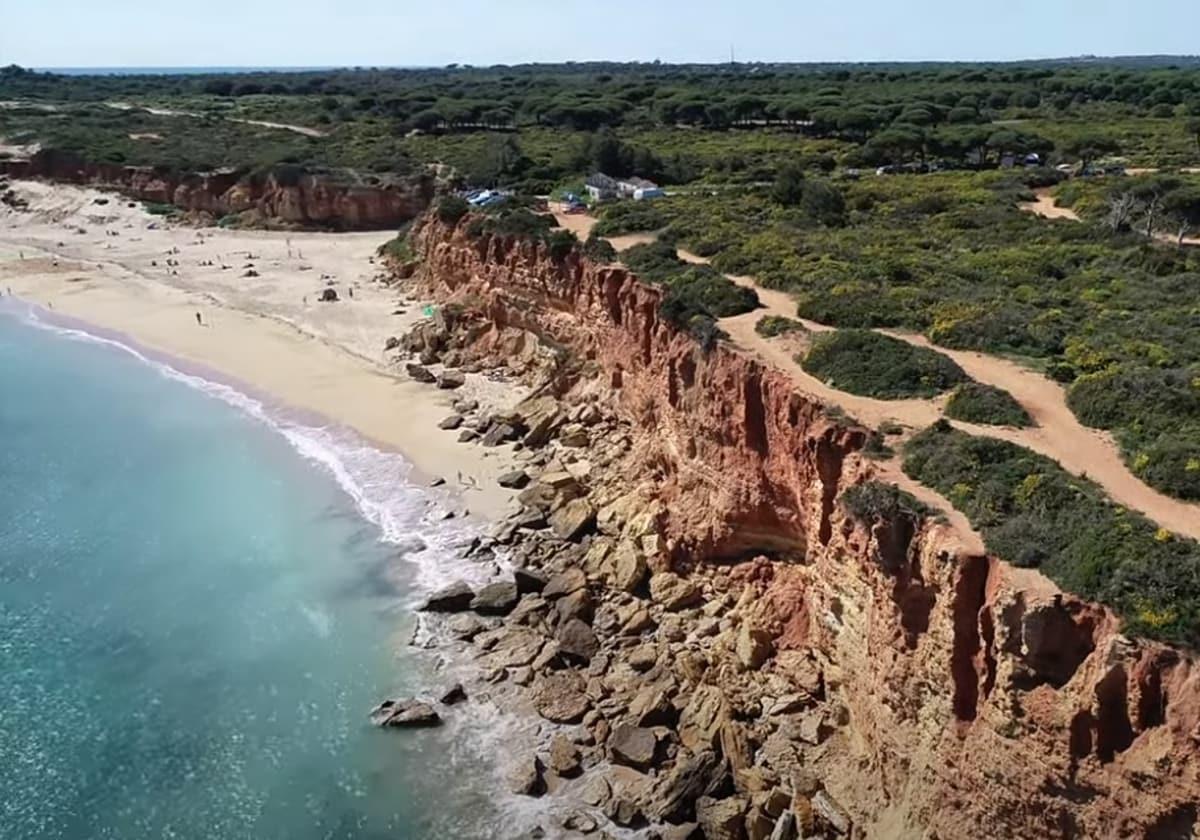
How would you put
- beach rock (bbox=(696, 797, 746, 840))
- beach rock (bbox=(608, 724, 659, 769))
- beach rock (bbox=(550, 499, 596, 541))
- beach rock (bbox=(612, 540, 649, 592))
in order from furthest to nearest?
beach rock (bbox=(550, 499, 596, 541))
beach rock (bbox=(612, 540, 649, 592))
beach rock (bbox=(608, 724, 659, 769))
beach rock (bbox=(696, 797, 746, 840))

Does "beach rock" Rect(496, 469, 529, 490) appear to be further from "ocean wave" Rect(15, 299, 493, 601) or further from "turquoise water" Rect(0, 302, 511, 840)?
"turquoise water" Rect(0, 302, 511, 840)

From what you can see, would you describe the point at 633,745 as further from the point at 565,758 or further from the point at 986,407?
the point at 986,407

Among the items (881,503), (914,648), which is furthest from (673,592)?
(914,648)

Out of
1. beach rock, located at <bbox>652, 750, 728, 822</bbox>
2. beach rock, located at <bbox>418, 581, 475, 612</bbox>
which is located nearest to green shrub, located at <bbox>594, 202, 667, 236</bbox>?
beach rock, located at <bbox>418, 581, 475, 612</bbox>

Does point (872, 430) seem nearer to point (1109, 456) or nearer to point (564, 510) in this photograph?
point (1109, 456)

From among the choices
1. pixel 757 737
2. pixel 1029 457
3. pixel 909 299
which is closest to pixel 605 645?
pixel 757 737

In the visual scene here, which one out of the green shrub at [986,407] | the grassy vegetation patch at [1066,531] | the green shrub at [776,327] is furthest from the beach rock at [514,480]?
the grassy vegetation patch at [1066,531]

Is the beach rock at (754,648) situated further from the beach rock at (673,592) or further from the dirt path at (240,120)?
the dirt path at (240,120)

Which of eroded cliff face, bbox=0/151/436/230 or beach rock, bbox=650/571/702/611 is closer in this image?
beach rock, bbox=650/571/702/611
